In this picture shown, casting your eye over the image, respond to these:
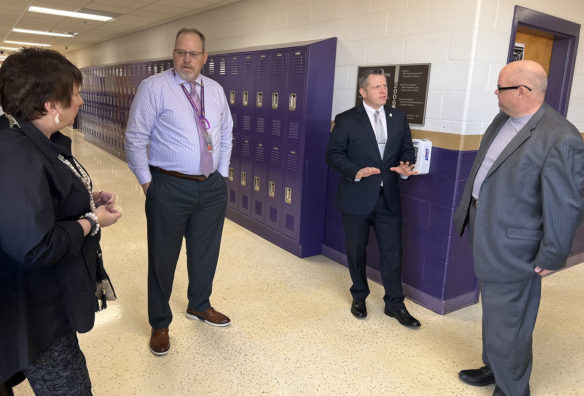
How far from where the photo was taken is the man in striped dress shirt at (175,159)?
211cm

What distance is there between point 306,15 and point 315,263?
2248mm

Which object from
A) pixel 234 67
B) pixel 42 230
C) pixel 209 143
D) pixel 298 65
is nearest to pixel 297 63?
pixel 298 65

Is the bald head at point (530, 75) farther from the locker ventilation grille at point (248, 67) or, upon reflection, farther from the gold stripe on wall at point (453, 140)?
the locker ventilation grille at point (248, 67)

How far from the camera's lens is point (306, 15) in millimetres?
3809

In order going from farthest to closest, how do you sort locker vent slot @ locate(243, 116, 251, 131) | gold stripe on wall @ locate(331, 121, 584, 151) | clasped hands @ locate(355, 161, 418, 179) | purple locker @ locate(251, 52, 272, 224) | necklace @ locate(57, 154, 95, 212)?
locker vent slot @ locate(243, 116, 251, 131) < purple locker @ locate(251, 52, 272, 224) < gold stripe on wall @ locate(331, 121, 584, 151) < clasped hands @ locate(355, 161, 418, 179) < necklace @ locate(57, 154, 95, 212)

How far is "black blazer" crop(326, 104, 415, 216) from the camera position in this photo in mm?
2535

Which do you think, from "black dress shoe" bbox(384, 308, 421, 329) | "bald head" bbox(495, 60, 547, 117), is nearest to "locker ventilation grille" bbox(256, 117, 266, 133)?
"black dress shoe" bbox(384, 308, 421, 329)

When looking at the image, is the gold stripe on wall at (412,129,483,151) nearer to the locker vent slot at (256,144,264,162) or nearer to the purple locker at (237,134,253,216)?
the locker vent slot at (256,144,264,162)

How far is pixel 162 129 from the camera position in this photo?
215 centimetres

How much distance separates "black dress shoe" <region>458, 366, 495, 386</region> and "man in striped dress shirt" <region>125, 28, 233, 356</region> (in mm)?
1548

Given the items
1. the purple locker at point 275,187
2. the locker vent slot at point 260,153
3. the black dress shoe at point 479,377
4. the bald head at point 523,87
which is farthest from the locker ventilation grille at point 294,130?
the black dress shoe at point 479,377

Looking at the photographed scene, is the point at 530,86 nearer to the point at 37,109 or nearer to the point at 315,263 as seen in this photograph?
the point at 37,109

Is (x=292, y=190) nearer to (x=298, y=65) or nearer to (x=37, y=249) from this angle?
(x=298, y=65)

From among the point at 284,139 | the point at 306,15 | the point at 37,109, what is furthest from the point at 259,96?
the point at 37,109
